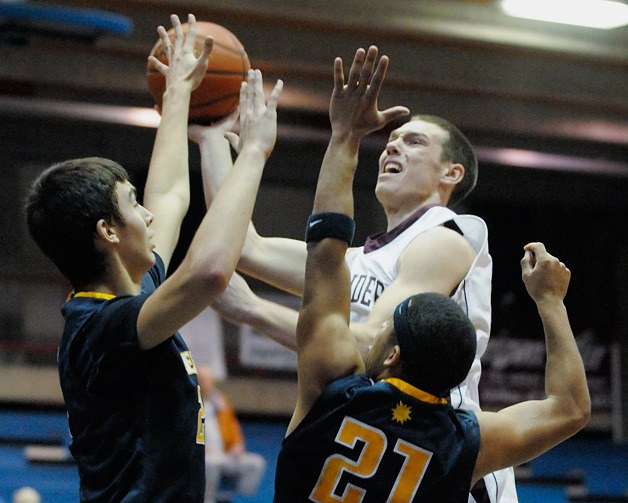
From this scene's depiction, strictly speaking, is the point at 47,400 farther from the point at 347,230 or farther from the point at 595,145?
the point at 347,230

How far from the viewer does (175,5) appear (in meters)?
10.7

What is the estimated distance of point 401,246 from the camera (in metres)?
3.32

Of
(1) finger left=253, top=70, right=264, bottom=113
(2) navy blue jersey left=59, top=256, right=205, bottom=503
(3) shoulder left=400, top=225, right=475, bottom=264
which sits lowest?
(2) navy blue jersey left=59, top=256, right=205, bottom=503

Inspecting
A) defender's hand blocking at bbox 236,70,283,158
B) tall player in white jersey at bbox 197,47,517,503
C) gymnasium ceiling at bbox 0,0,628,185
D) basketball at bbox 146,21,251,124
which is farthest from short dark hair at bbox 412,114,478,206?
gymnasium ceiling at bbox 0,0,628,185

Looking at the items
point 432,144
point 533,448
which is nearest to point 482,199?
point 432,144

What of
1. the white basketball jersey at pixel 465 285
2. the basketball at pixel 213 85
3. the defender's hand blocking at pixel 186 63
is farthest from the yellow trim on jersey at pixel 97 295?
the basketball at pixel 213 85

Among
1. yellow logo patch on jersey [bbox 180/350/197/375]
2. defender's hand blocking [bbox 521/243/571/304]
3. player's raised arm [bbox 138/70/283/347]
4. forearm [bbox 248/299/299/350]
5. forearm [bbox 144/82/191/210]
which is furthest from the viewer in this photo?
forearm [bbox 248/299/299/350]

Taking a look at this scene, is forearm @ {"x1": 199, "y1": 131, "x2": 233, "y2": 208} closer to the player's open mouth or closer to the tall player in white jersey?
the tall player in white jersey

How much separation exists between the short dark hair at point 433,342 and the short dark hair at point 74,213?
0.72m

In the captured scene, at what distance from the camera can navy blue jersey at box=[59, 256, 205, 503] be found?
8.21ft

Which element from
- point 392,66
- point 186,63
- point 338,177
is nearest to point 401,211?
point 186,63

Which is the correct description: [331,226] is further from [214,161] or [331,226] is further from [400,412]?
[214,161]

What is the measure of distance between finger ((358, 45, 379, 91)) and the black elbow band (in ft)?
0.99

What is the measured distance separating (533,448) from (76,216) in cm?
120
